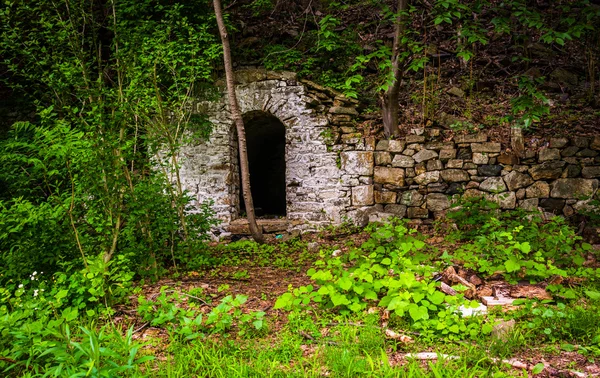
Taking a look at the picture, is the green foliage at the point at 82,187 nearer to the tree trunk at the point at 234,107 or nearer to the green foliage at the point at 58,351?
the green foliage at the point at 58,351

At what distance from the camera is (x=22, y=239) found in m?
3.35

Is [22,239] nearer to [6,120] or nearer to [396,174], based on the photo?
[396,174]

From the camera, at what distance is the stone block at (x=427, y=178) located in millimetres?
6309

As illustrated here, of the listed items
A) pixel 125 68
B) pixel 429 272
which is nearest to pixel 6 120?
pixel 125 68

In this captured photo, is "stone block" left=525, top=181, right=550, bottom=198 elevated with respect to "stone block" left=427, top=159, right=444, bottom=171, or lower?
lower

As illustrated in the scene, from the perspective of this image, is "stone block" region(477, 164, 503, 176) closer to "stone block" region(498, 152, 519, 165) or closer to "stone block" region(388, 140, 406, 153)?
"stone block" region(498, 152, 519, 165)

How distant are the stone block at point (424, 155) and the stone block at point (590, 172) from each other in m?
2.15

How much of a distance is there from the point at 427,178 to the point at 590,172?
2.35m

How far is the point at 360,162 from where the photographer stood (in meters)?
6.53

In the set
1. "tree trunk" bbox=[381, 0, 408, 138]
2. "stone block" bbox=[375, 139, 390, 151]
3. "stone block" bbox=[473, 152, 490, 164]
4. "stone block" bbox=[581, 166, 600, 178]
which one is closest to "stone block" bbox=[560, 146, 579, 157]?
"stone block" bbox=[581, 166, 600, 178]

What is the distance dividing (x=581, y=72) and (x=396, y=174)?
4507mm

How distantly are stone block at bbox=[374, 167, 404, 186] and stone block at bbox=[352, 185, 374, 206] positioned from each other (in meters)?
Answer: 0.22

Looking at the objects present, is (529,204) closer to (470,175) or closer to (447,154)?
(470,175)

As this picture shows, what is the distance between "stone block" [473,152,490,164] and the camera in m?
6.07
